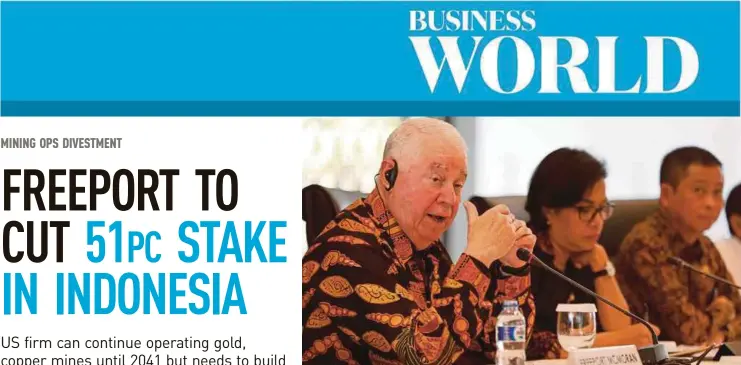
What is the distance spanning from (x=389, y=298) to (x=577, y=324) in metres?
0.52

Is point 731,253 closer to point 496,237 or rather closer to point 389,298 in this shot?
point 496,237

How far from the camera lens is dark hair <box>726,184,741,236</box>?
13.7 ft

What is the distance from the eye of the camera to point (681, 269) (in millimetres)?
3943

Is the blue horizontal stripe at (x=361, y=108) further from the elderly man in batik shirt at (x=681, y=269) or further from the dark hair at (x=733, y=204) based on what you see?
the dark hair at (x=733, y=204)

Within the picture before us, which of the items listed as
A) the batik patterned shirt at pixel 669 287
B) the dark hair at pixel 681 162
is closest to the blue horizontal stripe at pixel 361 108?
the batik patterned shirt at pixel 669 287

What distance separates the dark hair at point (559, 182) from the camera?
3645mm

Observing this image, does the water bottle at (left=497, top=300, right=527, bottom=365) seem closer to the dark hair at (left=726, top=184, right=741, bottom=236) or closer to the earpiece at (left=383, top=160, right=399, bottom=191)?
the earpiece at (left=383, top=160, right=399, bottom=191)

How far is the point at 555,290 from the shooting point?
3.48m

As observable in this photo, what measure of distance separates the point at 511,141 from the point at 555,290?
823 mm

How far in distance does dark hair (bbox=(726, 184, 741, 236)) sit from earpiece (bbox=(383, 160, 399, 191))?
1830mm

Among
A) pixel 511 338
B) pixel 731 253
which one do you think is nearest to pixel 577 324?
pixel 511 338

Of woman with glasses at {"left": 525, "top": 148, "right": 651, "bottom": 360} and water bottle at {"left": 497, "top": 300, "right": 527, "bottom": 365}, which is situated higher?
woman with glasses at {"left": 525, "top": 148, "right": 651, "bottom": 360}

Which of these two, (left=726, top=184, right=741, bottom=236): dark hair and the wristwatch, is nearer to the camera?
the wristwatch

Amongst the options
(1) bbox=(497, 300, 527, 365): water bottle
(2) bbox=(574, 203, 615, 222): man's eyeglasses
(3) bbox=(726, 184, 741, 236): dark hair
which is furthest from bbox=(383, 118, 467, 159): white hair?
(3) bbox=(726, 184, 741, 236): dark hair
